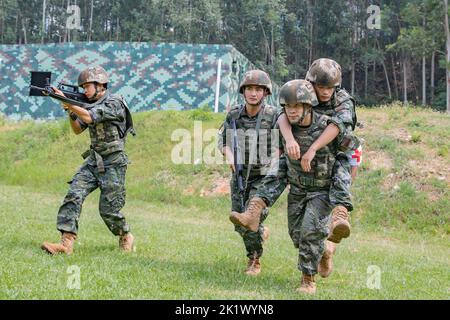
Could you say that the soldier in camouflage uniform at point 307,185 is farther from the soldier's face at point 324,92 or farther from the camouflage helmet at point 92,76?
the camouflage helmet at point 92,76

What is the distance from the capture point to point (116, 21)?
59344 millimetres

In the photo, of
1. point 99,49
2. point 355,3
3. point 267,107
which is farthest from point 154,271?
point 355,3

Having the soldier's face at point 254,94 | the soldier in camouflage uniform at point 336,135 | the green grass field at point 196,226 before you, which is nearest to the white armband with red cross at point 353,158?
Result: the soldier in camouflage uniform at point 336,135

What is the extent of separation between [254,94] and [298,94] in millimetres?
962

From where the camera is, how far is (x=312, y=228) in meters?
5.50

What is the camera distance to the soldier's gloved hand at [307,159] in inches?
214

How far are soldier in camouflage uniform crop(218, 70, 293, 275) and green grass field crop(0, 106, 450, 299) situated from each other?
40cm

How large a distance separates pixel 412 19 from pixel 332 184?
125ft

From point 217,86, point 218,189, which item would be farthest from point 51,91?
point 217,86

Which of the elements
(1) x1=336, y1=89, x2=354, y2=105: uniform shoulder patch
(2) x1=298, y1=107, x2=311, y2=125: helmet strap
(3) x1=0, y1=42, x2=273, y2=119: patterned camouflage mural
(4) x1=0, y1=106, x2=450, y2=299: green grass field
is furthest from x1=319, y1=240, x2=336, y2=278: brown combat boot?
(3) x1=0, y1=42, x2=273, y2=119: patterned camouflage mural

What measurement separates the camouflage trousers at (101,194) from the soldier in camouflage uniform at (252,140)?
1362mm

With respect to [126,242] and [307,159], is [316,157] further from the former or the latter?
[126,242]

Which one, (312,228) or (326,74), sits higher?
(326,74)

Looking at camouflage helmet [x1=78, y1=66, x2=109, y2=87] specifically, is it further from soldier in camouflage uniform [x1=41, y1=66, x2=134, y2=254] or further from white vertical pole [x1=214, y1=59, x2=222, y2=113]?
white vertical pole [x1=214, y1=59, x2=222, y2=113]
